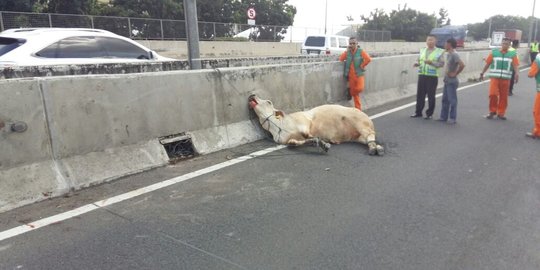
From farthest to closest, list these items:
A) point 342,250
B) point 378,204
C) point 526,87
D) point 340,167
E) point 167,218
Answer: point 526,87 → point 340,167 → point 378,204 → point 167,218 → point 342,250

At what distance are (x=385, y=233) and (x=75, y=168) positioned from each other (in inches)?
126

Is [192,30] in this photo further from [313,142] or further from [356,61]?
[356,61]

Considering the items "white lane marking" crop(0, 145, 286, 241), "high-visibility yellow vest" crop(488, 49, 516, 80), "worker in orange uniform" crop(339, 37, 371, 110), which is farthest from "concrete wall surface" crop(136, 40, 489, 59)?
"white lane marking" crop(0, 145, 286, 241)

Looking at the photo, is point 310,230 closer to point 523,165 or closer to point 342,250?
point 342,250

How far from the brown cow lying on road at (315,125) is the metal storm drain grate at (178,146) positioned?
1341mm

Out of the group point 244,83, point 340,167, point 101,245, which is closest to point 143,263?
point 101,245

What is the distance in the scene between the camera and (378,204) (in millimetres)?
4598

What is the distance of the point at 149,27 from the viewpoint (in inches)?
1039

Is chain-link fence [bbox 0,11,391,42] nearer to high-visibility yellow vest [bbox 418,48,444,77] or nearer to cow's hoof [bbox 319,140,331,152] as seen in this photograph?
high-visibility yellow vest [bbox 418,48,444,77]

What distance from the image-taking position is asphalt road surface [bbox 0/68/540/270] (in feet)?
11.5

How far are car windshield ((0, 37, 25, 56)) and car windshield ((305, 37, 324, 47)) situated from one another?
57.4ft

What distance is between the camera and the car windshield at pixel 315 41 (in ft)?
76.7

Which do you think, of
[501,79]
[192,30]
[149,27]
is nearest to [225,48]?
[149,27]

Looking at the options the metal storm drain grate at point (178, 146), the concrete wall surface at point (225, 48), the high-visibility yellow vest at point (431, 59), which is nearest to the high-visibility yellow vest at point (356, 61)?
the high-visibility yellow vest at point (431, 59)
